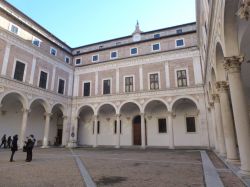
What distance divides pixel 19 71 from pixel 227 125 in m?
18.7

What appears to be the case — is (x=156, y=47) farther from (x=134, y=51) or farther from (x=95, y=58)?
(x=95, y=58)

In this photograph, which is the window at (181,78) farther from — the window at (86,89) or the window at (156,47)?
the window at (86,89)

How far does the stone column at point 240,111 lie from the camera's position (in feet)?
18.7

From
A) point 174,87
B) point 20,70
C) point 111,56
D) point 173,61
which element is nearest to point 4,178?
point 20,70

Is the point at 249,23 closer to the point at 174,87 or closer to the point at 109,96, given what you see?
the point at 174,87

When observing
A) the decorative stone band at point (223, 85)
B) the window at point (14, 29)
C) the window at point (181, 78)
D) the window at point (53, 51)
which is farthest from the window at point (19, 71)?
the decorative stone band at point (223, 85)

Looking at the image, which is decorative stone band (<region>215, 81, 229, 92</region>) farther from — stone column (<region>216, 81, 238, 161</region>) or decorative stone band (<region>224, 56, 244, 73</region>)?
decorative stone band (<region>224, 56, 244, 73</region>)

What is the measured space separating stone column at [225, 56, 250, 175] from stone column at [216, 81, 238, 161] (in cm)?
274

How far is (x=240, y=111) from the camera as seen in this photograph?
6.01 m

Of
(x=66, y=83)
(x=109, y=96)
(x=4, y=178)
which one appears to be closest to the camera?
(x=4, y=178)

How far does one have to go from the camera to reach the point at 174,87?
67.1 feet

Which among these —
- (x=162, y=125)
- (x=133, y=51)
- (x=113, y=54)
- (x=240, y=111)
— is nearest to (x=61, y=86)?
(x=113, y=54)

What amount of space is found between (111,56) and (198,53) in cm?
1097

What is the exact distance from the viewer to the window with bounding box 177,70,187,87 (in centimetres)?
2053
